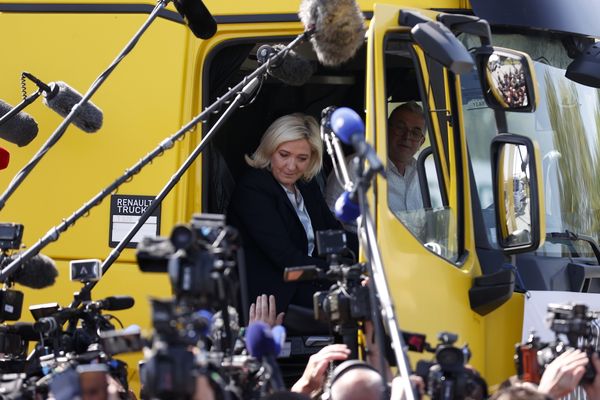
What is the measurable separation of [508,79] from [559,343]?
1.49 m

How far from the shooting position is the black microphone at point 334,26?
6242mm

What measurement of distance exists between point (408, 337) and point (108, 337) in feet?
4.46

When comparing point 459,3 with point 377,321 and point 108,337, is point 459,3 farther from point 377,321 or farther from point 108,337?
point 108,337

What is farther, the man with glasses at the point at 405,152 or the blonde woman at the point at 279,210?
the blonde woman at the point at 279,210

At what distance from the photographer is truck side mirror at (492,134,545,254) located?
6414 millimetres

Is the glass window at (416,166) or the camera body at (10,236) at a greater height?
the glass window at (416,166)

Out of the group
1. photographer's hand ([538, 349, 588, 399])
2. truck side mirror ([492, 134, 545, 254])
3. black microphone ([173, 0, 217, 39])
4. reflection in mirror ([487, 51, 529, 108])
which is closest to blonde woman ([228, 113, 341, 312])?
black microphone ([173, 0, 217, 39])

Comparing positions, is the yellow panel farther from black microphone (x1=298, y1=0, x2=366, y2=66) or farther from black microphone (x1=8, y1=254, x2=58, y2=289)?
black microphone (x1=298, y1=0, x2=366, y2=66)

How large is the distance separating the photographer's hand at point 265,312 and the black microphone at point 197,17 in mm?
1364

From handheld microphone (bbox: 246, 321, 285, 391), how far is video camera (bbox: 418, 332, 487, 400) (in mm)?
545

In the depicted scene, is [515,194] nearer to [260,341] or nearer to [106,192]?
[106,192]

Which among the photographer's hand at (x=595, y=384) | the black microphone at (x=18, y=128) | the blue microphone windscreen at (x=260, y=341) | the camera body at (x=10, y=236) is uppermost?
the black microphone at (x=18, y=128)

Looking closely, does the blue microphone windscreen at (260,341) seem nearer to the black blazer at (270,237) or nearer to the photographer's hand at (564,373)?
the photographer's hand at (564,373)

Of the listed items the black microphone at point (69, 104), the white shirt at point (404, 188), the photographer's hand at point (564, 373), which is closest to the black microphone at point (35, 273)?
the black microphone at point (69, 104)
